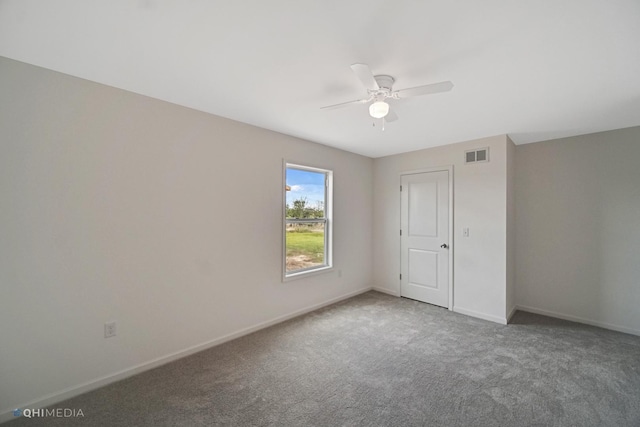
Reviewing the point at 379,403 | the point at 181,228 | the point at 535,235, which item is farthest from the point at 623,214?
the point at 181,228

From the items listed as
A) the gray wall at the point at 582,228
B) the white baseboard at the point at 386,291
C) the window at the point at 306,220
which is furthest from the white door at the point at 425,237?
the window at the point at 306,220

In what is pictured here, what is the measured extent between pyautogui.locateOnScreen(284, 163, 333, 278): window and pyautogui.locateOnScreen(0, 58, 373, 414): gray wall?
34 cm

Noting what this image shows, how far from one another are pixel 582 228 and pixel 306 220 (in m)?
3.59

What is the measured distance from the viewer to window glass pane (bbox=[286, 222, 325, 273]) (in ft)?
11.9

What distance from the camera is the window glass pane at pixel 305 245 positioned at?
11.9 ft

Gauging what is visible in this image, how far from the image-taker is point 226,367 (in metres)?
2.33

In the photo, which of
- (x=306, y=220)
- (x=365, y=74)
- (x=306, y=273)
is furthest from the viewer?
(x=306, y=220)

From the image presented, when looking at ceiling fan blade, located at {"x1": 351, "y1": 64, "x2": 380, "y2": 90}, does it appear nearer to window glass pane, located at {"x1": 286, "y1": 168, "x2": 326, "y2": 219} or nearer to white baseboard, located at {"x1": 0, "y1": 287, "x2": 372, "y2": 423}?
window glass pane, located at {"x1": 286, "y1": 168, "x2": 326, "y2": 219}

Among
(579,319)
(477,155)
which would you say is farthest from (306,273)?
(579,319)

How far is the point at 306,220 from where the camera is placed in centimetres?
375

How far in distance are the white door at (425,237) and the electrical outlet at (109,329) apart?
3775 millimetres

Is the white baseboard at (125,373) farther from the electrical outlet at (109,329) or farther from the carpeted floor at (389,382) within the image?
the electrical outlet at (109,329)

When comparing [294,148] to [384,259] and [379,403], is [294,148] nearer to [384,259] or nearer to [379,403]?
[384,259]

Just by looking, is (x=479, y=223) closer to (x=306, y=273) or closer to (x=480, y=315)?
(x=480, y=315)
